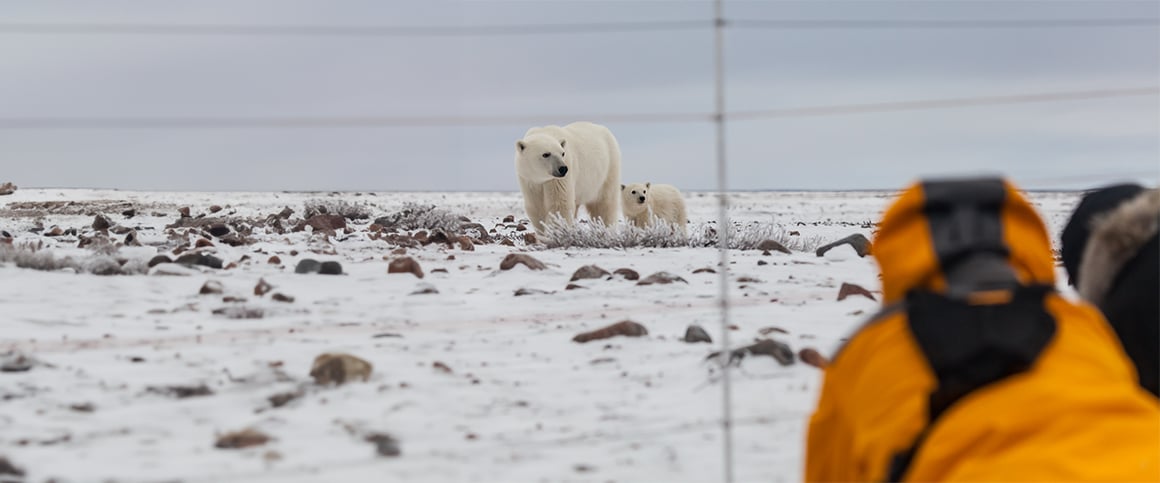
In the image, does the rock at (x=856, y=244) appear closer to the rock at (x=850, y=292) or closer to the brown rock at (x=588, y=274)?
the brown rock at (x=588, y=274)

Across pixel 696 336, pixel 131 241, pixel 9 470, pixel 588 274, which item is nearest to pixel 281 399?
pixel 9 470

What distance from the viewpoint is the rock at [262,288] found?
16.9 feet

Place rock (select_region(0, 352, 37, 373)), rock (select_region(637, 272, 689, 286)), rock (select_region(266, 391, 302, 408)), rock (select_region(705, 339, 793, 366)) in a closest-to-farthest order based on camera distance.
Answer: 1. rock (select_region(266, 391, 302, 408))
2. rock (select_region(0, 352, 37, 373))
3. rock (select_region(705, 339, 793, 366))
4. rock (select_region(637, 272, 689, 286))

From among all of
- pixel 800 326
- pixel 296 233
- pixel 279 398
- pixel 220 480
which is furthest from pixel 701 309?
pixel 296 233

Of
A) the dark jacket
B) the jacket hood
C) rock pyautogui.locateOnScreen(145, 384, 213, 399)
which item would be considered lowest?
rock pyautogui.locateOnScreen(145, 384, 213, 399)

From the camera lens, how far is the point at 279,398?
3.42 m

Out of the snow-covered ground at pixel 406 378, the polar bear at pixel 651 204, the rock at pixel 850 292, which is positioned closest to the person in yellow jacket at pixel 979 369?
the snow-covered ground at pixel 406 378

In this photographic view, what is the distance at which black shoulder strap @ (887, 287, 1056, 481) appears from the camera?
5.12 ft

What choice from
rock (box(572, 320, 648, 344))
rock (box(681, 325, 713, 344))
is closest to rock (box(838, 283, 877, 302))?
rock (box(681, 325, 713, 344))

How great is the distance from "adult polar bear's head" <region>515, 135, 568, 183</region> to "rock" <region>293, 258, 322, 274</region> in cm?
471

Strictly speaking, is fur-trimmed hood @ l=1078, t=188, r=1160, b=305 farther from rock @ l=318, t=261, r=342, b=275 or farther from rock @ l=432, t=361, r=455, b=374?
rock @ l=318, t=261, r=342, b=275

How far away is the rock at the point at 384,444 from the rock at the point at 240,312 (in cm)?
172

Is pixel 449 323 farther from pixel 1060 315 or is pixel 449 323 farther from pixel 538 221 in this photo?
pixel 538 221

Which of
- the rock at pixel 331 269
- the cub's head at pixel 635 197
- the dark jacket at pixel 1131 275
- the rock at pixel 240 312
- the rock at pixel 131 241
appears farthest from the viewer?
the cub's head at pixel 635 197
